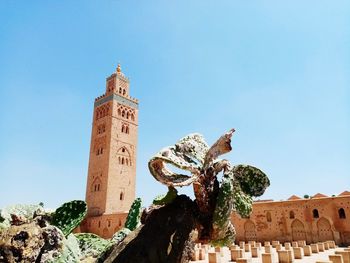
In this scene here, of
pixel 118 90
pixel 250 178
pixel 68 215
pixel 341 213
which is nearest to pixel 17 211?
pixel 68 215

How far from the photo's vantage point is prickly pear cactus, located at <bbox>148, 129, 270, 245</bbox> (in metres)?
2.42

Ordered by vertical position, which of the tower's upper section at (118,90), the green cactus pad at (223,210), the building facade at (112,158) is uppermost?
the tower's upper section at (118,90)

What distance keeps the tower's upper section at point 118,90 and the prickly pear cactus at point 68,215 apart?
3359 cm

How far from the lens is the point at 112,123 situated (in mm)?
34688

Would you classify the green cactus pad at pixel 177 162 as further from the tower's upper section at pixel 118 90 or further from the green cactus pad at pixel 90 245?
the tower's upper section at pixel 118 90

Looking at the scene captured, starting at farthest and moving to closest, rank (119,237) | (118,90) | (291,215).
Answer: (118,90) < (291,215) < (119,237)

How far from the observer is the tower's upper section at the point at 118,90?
3652 cm

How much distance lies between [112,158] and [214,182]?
1256 inches

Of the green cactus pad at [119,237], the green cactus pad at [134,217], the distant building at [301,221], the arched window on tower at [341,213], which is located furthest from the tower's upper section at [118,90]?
the green cactus pad at [119,237]

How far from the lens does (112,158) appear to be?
110 ft

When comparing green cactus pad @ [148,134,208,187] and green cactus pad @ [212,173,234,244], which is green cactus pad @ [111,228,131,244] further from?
green cactus pad @ [212,173,234,244]

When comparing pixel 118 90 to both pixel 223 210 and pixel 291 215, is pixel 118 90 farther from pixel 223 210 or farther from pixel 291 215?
pixel 223 210

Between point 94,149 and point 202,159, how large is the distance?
114 ft

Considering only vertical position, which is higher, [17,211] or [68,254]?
[17,211]
